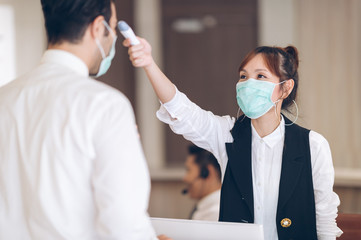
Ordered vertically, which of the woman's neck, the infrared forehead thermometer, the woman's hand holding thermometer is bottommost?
the woman's neck

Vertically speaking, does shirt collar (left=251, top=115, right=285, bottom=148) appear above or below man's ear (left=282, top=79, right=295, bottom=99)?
below

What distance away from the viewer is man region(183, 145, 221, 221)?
11.4 ft

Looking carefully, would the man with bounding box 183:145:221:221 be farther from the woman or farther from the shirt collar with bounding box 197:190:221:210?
the woman

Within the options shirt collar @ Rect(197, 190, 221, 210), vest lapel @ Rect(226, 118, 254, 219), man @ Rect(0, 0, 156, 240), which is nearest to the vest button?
vest lapel @ Rect(226, 118, 254, 219)

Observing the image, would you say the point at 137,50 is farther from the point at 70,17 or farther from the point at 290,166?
the point at 290,166

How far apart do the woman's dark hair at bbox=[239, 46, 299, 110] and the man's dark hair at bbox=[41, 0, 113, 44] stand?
0.83 m

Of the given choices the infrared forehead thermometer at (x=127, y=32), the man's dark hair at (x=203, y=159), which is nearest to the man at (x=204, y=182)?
the man's dark hair at (x=203, y=159)

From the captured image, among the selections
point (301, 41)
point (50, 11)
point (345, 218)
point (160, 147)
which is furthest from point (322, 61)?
point (50, 11)

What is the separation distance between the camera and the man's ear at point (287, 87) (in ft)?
6.85

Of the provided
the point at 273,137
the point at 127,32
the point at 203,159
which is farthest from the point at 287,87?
the point at 203,159

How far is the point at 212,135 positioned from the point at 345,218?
69 centimetres

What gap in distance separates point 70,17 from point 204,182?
2409 millimetres

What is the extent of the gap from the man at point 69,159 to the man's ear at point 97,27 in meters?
0.03

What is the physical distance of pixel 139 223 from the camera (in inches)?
49.8
